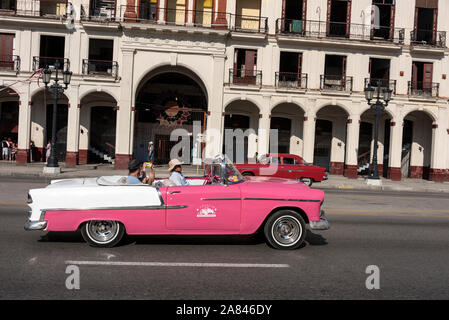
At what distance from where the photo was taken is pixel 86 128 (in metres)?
27.0

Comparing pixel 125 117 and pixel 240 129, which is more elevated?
pixel 125 117

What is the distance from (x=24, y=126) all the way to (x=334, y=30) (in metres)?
21.3

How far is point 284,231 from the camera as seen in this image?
6.50 m

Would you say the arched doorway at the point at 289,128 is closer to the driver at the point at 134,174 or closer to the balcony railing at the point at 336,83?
the balcony railing at the point at 336,83

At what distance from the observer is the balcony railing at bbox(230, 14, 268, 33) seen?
83.6 feet

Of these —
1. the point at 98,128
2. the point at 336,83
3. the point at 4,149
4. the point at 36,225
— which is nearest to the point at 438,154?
the point at 336,83

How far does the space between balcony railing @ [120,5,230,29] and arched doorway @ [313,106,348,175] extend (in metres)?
9.64

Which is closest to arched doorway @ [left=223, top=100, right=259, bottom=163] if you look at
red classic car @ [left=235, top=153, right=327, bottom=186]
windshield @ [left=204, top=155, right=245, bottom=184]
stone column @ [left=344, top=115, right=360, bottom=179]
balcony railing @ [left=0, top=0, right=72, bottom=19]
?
stone column @ [left=344, top=115, right=360, bottom=179]

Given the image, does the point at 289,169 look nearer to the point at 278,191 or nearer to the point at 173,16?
the point at 173,16

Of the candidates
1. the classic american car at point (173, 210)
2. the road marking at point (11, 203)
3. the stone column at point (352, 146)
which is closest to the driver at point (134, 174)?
the classic american car at point (173, 210)

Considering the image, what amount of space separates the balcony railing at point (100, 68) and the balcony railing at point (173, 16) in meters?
2.94

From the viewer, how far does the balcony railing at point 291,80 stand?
25.8 m
